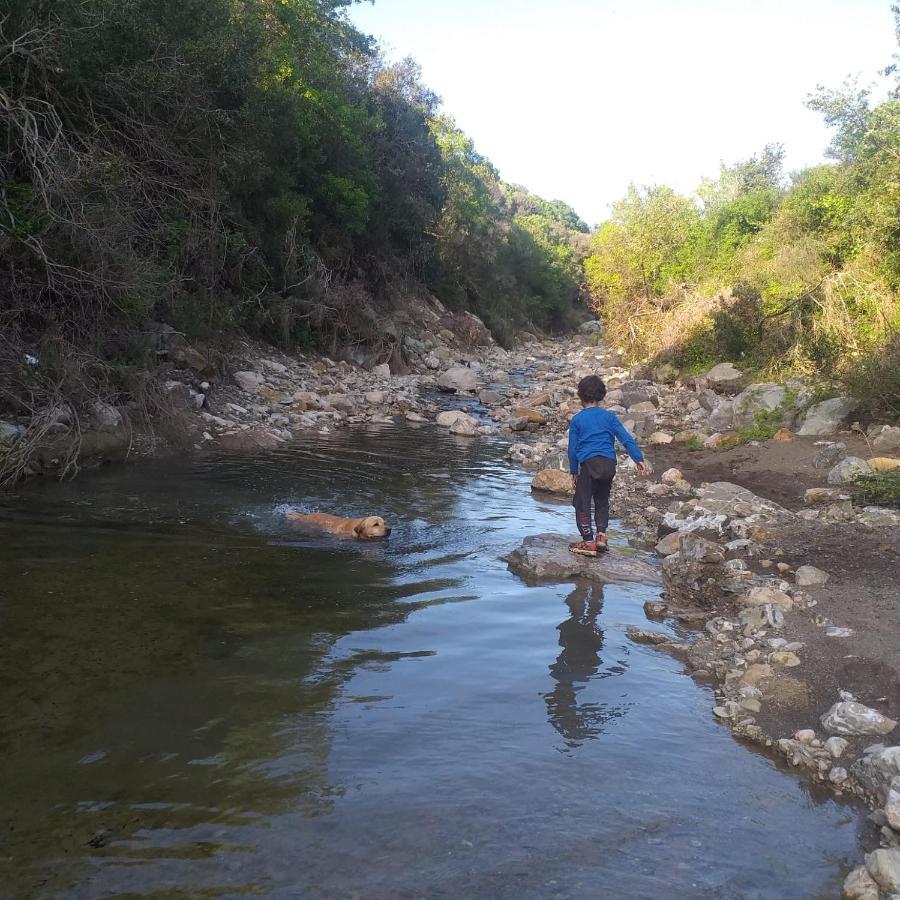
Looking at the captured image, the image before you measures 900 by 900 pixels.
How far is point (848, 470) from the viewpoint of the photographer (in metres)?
8.84

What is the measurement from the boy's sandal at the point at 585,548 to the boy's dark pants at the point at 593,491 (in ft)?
0.42

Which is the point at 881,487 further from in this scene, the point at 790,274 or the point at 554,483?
the point at 790,274

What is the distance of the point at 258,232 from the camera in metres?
17.8

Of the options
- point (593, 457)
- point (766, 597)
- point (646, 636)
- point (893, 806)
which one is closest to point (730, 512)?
point (593, 457)

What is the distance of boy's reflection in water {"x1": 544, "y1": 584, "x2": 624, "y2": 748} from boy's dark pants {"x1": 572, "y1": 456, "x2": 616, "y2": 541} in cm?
93

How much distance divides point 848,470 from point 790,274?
32.6 ft

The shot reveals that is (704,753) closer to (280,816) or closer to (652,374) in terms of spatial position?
(280,816)

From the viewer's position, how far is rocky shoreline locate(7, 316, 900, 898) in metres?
3.88

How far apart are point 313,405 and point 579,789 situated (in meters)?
13.0

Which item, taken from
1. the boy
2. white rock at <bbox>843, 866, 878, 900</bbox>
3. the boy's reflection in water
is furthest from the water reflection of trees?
white rock at <bbox>843, 866, 878, 900</bbox>

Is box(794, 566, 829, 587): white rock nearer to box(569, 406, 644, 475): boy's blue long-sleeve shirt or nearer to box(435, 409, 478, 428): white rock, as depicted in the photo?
box(569, 406, 644, 475): boy's blue long-sleeve shirt

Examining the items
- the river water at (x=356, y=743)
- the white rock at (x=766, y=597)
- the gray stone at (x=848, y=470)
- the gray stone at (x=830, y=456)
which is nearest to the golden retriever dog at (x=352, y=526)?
the river water at (x=356, y=743)

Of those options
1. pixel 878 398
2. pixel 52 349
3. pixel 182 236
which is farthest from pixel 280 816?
pixel 182 236

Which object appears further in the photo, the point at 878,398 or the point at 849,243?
the point at 849,243
